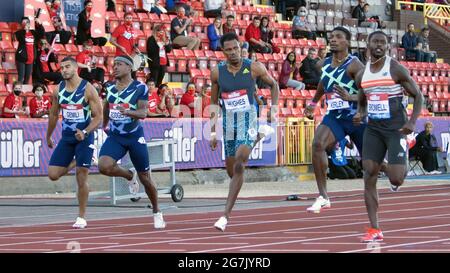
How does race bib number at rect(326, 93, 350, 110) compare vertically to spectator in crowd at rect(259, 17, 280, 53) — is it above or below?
below

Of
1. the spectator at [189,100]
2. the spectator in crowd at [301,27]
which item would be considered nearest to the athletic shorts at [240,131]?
the spectator at [189,100]

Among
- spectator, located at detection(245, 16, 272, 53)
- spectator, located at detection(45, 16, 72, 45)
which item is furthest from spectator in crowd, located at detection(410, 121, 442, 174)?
spectator, located at detection(45, 16, 72, 45)

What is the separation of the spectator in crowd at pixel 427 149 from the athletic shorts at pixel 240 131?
1804 cm

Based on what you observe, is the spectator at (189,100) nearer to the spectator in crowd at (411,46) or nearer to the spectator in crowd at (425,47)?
the spectator in crowd at (411,46)

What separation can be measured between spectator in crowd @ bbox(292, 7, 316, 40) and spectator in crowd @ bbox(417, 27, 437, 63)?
4.71 meters

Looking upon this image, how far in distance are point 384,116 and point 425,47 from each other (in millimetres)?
28754

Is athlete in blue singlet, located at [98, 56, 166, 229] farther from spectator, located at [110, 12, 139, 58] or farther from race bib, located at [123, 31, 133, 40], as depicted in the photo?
race bib, located at [123, 31, 133, 40]

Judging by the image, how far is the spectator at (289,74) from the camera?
32812 millimetres

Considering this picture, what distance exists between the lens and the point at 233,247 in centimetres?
1184

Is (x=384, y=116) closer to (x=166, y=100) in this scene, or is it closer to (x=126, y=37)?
(x=166, y=100)

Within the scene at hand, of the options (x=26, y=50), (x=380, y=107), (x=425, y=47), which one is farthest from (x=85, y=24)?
(x=380, y=107)

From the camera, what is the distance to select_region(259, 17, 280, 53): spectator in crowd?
3353 centimetres

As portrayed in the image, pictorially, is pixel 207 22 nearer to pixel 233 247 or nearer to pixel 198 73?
pixel 198 73

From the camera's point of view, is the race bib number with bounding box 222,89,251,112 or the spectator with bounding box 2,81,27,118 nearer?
the race bib number with bounding box 222,89,251,112
